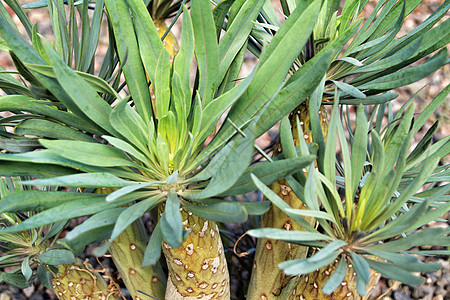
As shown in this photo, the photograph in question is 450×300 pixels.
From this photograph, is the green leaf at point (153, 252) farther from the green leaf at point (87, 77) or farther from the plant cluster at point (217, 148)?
the green leaf at point (87, 77)

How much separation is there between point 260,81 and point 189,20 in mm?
126

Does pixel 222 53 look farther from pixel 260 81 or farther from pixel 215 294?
pixel 215 294

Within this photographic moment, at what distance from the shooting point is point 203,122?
1.95ft

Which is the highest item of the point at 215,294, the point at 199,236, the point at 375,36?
the point at 375,36

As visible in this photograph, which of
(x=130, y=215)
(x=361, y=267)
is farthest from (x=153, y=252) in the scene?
(x=361, y=267)

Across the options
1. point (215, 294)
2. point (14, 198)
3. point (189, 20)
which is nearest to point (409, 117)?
point (189, 20)

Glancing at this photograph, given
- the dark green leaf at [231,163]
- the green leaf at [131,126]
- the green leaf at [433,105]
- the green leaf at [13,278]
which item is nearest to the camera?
the dark green leaf at [231,163]

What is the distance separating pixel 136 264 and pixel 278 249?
30cm

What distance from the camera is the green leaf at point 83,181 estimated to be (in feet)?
1.47

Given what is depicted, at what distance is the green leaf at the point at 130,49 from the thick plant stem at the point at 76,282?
14.7 inches

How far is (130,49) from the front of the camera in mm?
607

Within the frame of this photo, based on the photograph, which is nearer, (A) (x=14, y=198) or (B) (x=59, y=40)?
(A) (x=14, y=198)

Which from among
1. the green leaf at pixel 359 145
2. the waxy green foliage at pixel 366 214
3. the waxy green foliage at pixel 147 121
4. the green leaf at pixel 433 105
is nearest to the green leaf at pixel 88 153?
the waxy green foliage at pixel 147 121

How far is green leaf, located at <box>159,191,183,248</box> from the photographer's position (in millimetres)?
439
